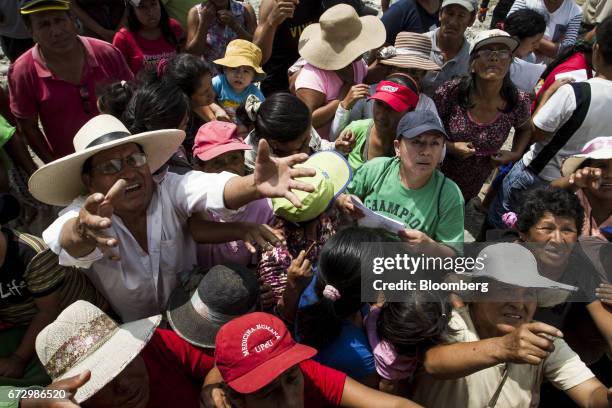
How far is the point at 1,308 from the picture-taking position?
193 cm

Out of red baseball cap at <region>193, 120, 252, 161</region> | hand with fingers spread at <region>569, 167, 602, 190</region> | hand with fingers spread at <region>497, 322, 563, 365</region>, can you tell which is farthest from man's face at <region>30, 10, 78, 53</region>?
hand with fingers spread at <region>569, 167, 602, 190</region>

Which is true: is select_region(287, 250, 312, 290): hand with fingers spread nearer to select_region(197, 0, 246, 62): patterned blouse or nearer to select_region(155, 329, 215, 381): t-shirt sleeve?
select_region(155, 329, 215, 381): t-shirt sleeve

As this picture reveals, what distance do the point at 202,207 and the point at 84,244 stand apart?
1.69ft

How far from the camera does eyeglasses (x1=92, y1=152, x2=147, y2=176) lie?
1.87 meters

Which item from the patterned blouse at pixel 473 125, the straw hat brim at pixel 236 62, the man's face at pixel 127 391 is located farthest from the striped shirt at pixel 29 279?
the patterned blouse at pixel 473 125

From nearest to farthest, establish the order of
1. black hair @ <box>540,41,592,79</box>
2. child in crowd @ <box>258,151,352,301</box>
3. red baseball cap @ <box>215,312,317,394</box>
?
red baseball cap @ <box>215,312,317,394</box>
child in crowd @ <box>258,151,352,301</box>
black hair @ <box>540,41,592,79</box>

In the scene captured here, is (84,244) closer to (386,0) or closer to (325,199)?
(325,199)

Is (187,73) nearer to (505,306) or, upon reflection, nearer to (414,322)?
(414,322)

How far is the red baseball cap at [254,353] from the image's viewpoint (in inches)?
60.1

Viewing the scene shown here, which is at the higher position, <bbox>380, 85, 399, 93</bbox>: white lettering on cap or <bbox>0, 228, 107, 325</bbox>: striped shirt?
<bbox>380, 85, 399, 93</bbox>: white lettering on cap

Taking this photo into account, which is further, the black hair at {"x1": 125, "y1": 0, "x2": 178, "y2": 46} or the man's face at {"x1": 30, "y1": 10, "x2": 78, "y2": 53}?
the black hair at {"x1": 125, "y1": 0, "x2": 178, "y2": 46}

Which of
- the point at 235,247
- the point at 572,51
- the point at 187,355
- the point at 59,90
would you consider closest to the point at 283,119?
the point at 235,247

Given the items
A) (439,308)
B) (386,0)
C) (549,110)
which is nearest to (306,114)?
(439,308)

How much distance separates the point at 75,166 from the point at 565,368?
211 cm
